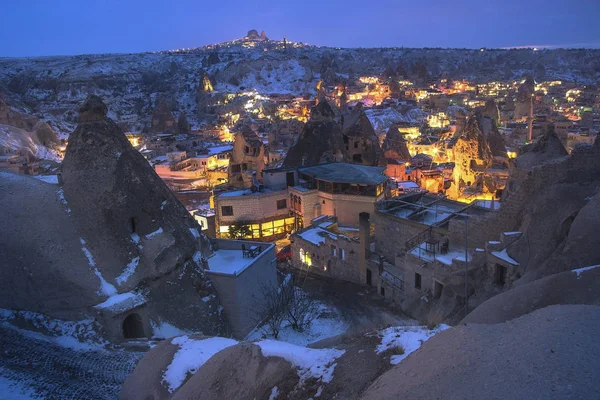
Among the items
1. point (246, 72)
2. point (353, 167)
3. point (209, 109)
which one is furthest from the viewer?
point (246, 72)

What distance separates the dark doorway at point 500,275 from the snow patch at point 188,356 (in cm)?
912

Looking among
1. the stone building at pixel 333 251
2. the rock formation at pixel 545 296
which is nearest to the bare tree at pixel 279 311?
the stone building at pixel 333 251

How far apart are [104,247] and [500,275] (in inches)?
539

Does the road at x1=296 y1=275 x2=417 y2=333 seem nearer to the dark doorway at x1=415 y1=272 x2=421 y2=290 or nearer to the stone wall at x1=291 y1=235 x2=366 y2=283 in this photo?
the stone wall at x1=291 y1=235 x2=366 y2=283

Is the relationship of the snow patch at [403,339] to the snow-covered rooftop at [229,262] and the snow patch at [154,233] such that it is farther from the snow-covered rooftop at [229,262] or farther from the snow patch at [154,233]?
the snow patch at [154,233]

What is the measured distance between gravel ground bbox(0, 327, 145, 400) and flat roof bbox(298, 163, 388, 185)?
1865 centimetres

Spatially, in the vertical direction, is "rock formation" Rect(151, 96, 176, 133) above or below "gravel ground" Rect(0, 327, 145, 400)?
above

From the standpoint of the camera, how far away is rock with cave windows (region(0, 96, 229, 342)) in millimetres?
14367

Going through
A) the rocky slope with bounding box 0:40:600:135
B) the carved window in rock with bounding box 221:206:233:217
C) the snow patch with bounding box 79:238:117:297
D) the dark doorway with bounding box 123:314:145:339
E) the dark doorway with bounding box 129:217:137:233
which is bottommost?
the dark doorway with bounding box 123:314:145:339

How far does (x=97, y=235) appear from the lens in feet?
51.9

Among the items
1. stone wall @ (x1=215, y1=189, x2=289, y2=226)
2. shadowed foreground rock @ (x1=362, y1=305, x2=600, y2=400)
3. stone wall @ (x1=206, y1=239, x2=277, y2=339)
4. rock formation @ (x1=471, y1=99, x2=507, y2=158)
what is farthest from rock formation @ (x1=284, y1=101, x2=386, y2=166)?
shadowed foreground rock @ (x1=362, y1=305, x2=600, y2=400)

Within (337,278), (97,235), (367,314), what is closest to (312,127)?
(337,278)

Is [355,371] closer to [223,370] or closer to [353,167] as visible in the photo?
[223,370]

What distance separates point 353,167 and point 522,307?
23.3 m
